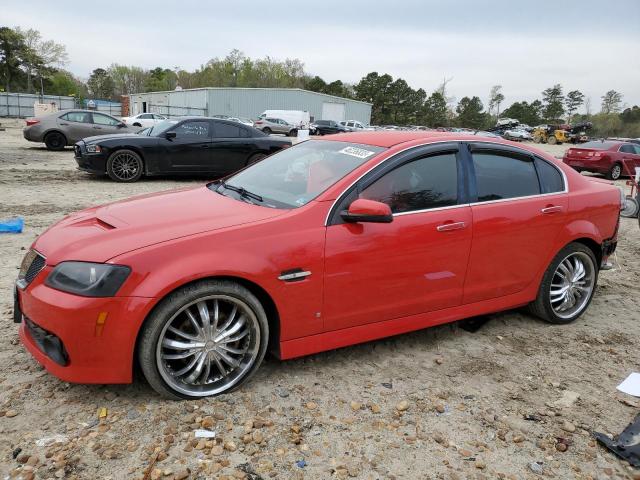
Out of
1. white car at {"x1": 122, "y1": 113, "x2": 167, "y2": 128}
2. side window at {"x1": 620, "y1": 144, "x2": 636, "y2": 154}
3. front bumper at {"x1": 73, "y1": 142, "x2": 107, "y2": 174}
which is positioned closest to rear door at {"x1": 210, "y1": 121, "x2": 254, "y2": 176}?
front bumper at {"x1": 73, "y1": 142, "x2": 107, "y2": 174}

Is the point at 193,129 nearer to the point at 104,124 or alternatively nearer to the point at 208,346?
the point at 104,124

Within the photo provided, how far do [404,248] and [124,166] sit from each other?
8621 mm

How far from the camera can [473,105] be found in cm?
10169

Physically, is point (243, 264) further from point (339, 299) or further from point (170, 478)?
point (170, 478)

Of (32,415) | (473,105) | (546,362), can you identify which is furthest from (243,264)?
(473,105)

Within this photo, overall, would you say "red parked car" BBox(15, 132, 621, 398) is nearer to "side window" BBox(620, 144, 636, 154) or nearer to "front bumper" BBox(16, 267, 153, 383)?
"front bumper" BBox(16, 267, 153, 383)

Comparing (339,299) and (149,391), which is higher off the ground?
(339,299)

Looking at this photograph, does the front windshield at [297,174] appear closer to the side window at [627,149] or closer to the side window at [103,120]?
the side window at [103,120]

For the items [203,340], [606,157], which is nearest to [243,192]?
[203,340]

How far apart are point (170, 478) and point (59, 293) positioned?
111 cm

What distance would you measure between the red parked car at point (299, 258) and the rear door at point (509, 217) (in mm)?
12

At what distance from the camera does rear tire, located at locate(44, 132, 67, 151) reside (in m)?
16.2

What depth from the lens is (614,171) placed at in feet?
58.6

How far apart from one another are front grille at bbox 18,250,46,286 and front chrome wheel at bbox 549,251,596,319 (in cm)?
378
